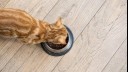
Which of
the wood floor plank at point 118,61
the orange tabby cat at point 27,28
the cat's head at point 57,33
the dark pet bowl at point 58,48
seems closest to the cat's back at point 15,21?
the orange tabby cat at point 27,28

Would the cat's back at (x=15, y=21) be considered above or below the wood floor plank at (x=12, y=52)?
above

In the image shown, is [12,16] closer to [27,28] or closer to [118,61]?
[27,28]

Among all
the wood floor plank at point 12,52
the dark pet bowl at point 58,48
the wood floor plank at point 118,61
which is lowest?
the wood floor plank at point 12,52

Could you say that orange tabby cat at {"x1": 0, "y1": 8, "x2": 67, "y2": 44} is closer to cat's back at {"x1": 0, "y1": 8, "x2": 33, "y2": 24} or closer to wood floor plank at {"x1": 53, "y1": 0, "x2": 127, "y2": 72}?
cat's back at {"x1": 0, "y1": 8, "x2": 33, "y2": 24}

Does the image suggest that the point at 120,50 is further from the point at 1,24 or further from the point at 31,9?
the point at 1,24

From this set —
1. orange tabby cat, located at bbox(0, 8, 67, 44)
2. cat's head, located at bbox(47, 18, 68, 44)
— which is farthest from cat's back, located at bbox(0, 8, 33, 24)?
cat's head, located at bbox(47, 18, 68, 44)

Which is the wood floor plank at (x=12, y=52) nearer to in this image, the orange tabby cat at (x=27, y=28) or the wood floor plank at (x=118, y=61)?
the orange tabby cat at (x=27, y=28)
